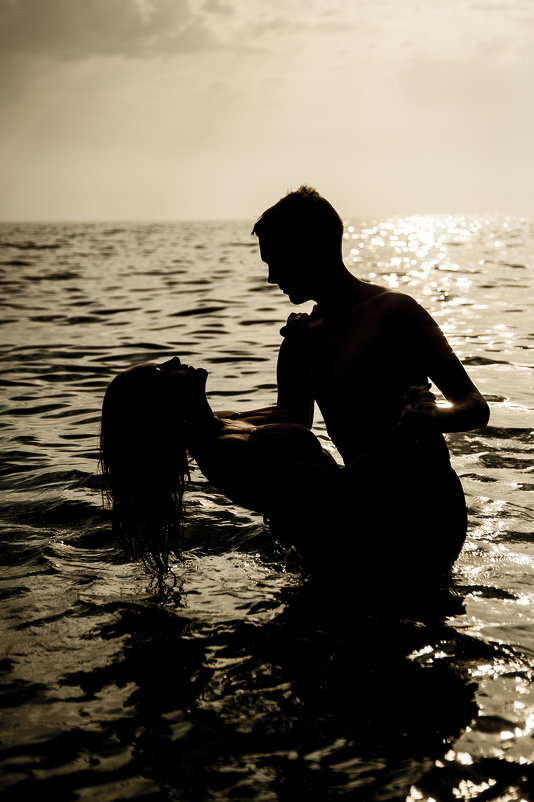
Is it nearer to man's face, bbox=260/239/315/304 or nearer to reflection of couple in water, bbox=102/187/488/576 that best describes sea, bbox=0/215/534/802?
reflection of couple in water, bbox=102/187/488/576

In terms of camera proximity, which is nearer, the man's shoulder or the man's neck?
the man's shoulder

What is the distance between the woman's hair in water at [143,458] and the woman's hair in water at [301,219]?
0.88 m

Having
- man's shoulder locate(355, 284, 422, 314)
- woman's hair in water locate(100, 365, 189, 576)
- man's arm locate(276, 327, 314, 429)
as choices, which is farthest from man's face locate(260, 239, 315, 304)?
woman's hair in water locate(100, 365, 189, 576)

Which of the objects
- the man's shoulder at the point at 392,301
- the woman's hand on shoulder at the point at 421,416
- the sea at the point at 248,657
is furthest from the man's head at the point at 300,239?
the sea at the point at 248,657

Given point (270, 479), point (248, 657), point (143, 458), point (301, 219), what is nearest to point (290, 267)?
point (301, 219)

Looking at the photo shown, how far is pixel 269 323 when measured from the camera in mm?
15305

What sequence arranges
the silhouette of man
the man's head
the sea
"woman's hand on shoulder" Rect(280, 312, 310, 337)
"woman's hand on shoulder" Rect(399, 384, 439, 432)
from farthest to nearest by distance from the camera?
"woman's hand on shoulder" Rect(280, 312, 310, 337) < the man's head < the silhouette of man < "woman's hand on shoulder" Rect(399, 384, 439, 432) < the sea

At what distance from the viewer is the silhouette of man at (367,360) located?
3854 mm

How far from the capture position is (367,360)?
13.4 ft

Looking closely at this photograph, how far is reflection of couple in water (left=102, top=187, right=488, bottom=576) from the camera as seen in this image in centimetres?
392

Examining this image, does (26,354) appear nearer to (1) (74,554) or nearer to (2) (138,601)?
(1) (74,554)

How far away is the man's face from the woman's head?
596 mm

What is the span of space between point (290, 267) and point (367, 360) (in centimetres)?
59

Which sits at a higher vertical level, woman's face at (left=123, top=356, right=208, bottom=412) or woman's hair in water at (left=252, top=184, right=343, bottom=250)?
woman's hair in water at (left=252, top=184, right=343, bottom=250)
